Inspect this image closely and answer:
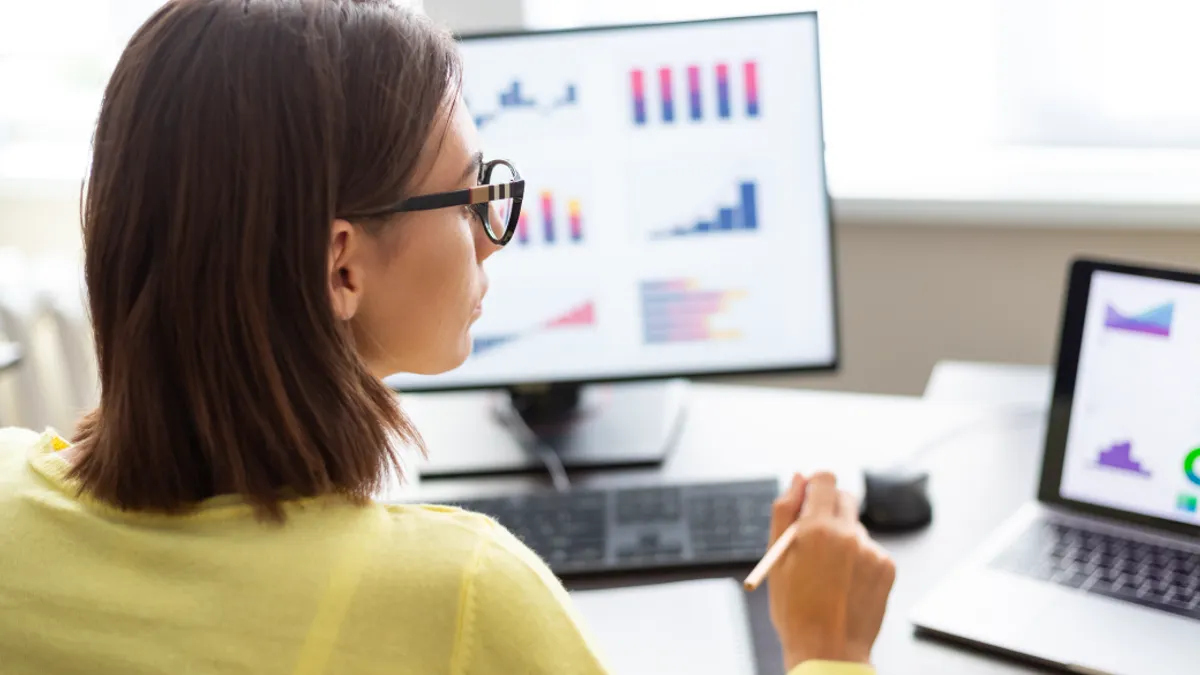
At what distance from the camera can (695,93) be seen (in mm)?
1321

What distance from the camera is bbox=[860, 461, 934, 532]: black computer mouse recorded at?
1.21 m

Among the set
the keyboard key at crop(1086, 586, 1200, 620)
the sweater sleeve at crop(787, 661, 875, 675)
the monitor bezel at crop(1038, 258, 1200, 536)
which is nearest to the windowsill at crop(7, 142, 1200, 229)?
the monitor bezel at crop(1038, 258, 1200, 536)

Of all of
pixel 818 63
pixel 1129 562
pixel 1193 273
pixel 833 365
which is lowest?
pixel 1129 562

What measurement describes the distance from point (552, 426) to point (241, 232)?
78 centimetres

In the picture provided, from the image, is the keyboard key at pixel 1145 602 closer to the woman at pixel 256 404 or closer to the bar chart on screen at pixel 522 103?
the woman at pixel 256 404

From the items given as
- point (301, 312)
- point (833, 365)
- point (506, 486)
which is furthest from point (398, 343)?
point (833, 365)

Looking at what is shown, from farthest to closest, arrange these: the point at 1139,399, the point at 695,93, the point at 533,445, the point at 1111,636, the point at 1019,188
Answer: the point at 1019,188 < the point at 533,445 < the point at 695,93 < the point at 1139,399 < the point at 1111,636

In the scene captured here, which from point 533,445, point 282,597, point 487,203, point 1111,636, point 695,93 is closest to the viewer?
point 282,597

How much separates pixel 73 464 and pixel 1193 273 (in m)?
0.87

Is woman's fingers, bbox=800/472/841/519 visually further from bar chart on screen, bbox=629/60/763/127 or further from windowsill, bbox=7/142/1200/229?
windowsill, bbox=7/142/1200/229

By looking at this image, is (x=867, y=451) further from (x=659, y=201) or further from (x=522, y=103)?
(x=522, y=103)

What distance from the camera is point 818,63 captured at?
1309 millimetres

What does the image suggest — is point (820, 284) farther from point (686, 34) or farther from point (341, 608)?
point (341, 608)

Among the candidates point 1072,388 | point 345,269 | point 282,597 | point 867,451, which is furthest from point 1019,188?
point 282,597
